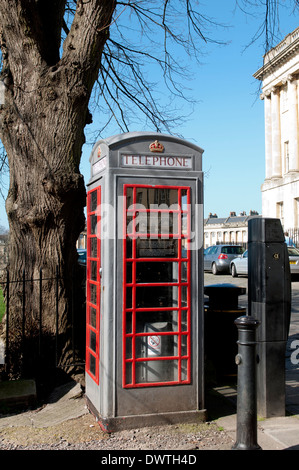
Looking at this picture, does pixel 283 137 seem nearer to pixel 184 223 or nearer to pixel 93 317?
pixel 184 223

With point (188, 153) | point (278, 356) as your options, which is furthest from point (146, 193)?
point (278, 356)

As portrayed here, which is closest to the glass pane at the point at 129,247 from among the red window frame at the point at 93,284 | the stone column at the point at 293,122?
the red window frame at the point at 93,284

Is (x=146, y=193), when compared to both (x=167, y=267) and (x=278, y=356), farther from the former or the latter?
(x=278, y=356)

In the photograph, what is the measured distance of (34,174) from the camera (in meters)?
5.99

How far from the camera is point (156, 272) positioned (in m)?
4.85

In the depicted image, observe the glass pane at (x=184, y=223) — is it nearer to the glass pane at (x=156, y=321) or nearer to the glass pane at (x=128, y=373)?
the glass pane at (x=156, y=321)

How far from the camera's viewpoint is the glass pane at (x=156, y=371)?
4758 mm

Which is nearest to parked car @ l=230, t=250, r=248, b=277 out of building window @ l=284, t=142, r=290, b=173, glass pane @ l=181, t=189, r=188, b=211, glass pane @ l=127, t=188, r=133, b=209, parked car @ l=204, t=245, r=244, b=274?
parked car @ l=204, t=245, r=244, b=274

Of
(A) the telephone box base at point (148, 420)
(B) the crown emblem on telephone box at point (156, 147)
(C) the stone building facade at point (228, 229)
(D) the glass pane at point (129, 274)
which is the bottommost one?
(A) the telephone box base at point (148, 420)

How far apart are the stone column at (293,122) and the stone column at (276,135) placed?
2681mm

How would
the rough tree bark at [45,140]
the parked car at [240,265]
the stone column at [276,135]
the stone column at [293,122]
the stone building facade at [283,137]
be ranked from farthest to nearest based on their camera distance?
1. the stone column at [276,135]
2. the stone column at [293,122]
3. the stone building facade at [283,137]
4. the parked car at [240,265]
5. the rough tree bark at [45,140]

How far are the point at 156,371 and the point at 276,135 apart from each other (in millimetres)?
40754

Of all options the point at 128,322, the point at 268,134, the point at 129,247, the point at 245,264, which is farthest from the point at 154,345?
the point at 268,134
